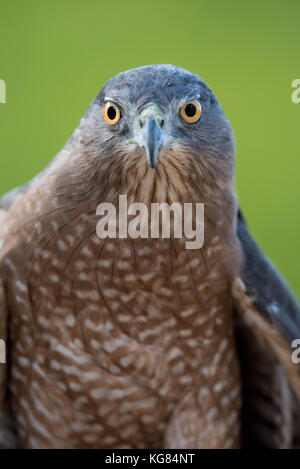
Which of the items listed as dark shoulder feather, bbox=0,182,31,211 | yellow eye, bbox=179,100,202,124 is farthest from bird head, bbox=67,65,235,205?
dark shoulder feather, bbox=0,182,31,211

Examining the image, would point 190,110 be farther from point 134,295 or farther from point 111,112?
point 134,295

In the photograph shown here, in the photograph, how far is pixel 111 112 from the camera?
120cm

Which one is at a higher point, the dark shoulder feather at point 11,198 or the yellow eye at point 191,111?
the yellow eye at point 191,111

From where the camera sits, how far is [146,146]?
1.07 metres

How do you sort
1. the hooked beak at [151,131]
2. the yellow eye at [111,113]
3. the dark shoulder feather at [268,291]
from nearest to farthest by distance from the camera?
the hooked beak at [151,131]
the yellow eye at [111,113]
the dark shoulder feather at [268,291]

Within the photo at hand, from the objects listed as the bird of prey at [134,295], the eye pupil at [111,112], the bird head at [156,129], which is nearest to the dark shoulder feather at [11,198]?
the bird of prey at [134,295]

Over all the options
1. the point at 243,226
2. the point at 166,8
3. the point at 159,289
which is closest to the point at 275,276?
the point at 243,226

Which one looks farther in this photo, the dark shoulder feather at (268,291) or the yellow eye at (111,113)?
the dark shoulder feather at (268,291)

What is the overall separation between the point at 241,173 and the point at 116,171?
1.44m

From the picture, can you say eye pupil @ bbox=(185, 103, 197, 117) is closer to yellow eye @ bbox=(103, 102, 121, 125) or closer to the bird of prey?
the bird of prey

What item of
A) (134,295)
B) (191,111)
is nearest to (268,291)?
(134,295)

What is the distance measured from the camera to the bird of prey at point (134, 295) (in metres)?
1.21

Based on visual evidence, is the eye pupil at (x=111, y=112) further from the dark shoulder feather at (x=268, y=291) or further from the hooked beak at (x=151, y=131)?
the dark shoulder feather at (x=268, y=291)

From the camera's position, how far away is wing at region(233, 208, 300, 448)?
141 centimetres
